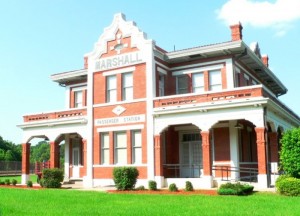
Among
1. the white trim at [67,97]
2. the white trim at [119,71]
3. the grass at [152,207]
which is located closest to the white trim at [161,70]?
the white trim at [119,71]

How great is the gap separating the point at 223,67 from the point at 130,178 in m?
8.88

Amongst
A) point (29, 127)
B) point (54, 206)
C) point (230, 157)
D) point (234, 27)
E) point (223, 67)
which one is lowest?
point (54, 206)

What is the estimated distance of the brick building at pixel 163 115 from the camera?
22.3m

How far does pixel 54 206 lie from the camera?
1348cm

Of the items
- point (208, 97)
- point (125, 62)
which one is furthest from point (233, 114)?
point (125, 62)

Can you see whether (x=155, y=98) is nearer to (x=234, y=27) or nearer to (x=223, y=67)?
(x=223, y=67)

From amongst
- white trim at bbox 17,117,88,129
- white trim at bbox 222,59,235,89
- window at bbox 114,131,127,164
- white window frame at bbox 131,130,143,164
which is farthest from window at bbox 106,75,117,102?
white trim at bbox 222,59,235,89

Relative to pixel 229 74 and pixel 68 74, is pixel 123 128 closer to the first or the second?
pixel 229 74

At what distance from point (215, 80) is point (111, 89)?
6.68m

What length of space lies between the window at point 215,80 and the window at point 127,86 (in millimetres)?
4971

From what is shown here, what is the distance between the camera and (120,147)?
80.6ft

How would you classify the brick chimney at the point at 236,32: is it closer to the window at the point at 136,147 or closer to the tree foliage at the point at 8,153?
the window at the point at 136,147

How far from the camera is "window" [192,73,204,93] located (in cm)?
2458

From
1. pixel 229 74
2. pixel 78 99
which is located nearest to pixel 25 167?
pixel 78 99
